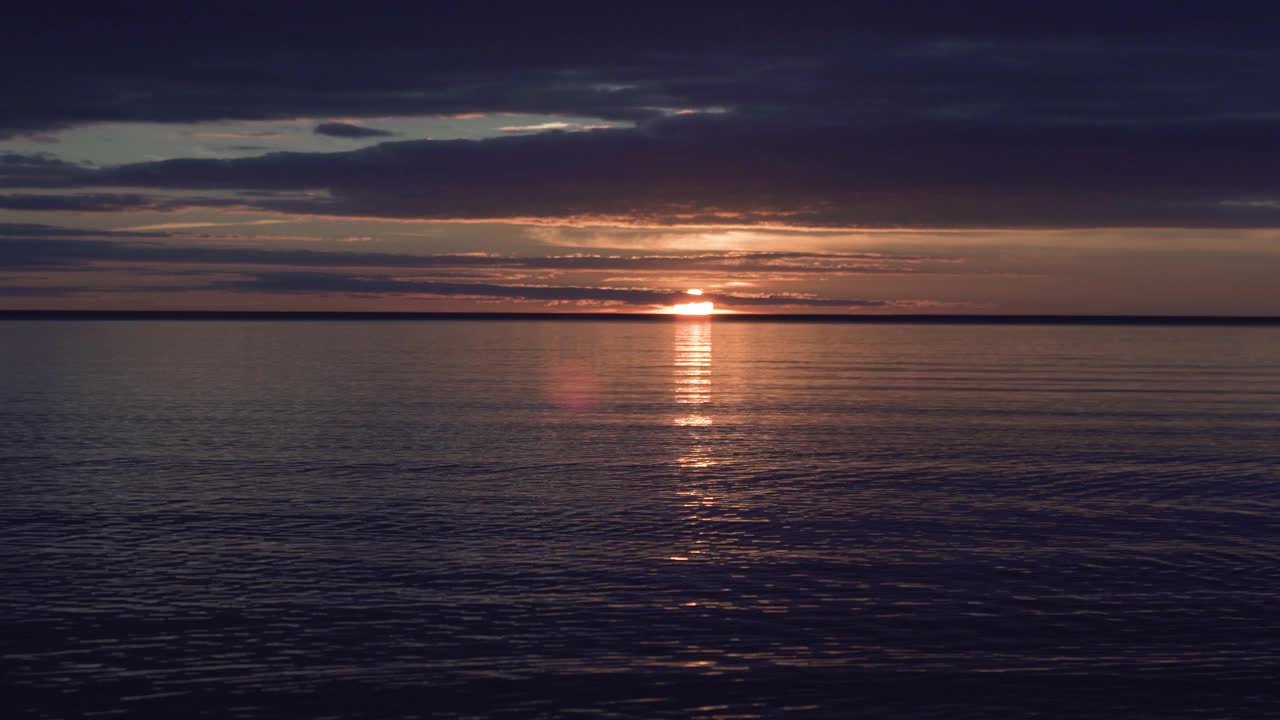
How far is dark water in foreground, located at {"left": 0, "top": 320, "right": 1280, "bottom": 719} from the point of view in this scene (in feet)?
61.1

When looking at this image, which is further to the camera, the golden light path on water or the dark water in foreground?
the golden light path on water

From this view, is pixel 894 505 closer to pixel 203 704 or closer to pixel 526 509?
pixel 526 509

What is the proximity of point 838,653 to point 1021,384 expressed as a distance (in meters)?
72.1

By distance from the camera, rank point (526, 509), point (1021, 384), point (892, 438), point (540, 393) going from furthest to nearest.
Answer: point (1021, 384)
point (540, 393)
point (892, 438)
point (526, 509)

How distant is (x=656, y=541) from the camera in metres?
29.4

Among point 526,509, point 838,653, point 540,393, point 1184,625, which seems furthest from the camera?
point 540,393

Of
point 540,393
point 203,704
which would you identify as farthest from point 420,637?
point 540,393

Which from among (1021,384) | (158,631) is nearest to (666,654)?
(158,631)

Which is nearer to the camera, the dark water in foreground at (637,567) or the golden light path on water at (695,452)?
the dark water in foreground at (637,567)

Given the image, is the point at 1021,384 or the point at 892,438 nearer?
the point at 892,438

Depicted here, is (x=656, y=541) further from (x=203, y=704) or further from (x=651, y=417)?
(x=651, y=417)

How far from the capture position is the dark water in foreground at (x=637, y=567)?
18625 mm

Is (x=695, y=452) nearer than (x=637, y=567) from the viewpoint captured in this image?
No

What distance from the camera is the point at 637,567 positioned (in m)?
26.5
